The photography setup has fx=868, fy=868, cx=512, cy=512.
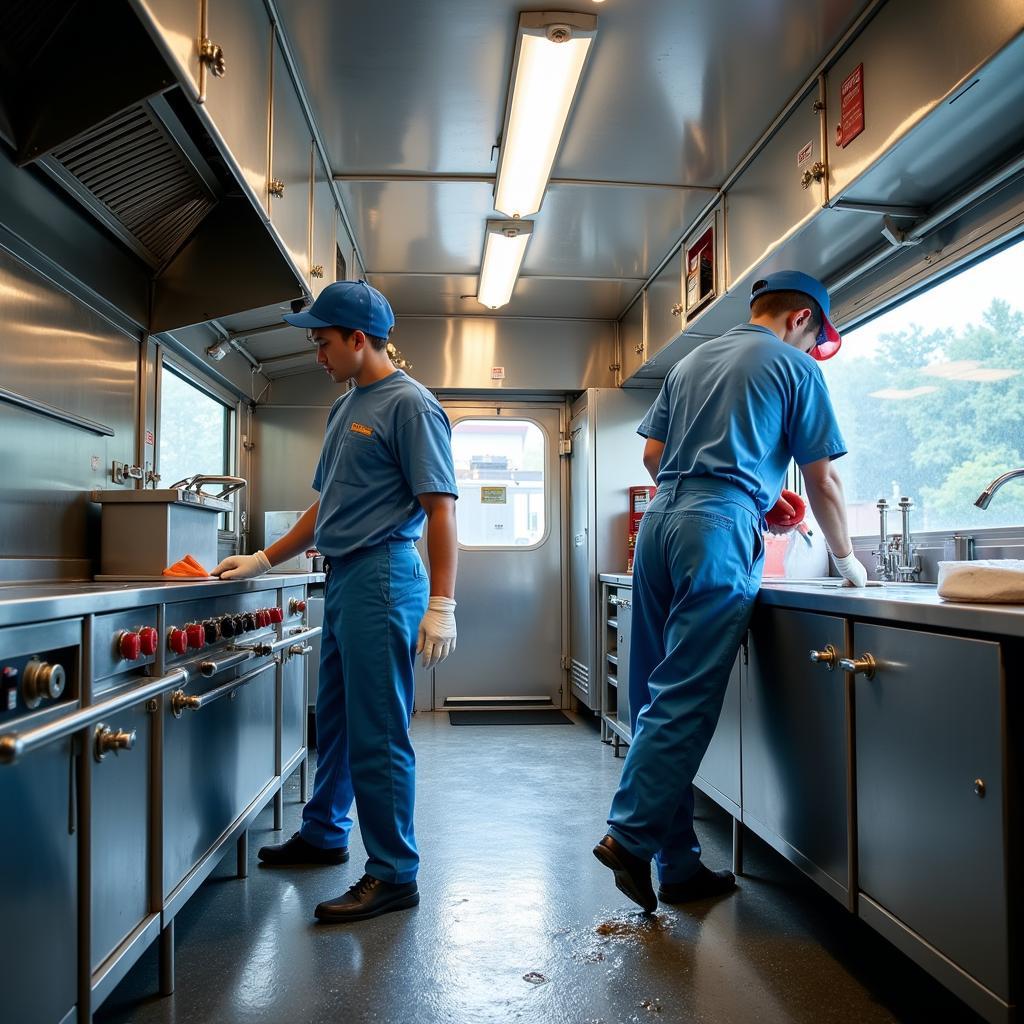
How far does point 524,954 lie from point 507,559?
355 cm

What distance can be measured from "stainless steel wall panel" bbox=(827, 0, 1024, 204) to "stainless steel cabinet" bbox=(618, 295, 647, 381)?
2.20 m

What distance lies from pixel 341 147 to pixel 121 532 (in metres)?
1.68

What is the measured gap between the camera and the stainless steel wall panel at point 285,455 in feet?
15.9

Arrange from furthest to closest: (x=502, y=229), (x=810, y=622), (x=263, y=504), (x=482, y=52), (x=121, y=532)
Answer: (x=263, y=504) → (x=502, y=229) → (x=482, y=52) → (x=121, y=532) → (x=810, y=622)

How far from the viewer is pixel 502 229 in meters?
3.86

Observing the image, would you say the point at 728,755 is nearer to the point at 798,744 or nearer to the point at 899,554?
the point at 798,744

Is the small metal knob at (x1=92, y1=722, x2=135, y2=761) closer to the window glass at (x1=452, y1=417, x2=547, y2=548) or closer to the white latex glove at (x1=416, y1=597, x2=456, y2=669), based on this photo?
the white latex glove at (x1=416, y1=597, x2=456, y2=669)

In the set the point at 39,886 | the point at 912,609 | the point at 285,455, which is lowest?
the point at 39,886

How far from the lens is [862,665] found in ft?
5.70

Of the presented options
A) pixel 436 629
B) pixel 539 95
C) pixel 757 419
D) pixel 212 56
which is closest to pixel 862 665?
pixel 757 419

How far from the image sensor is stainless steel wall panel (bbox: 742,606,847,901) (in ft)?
6.11

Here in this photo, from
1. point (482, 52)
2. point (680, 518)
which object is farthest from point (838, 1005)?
point (482, 52)

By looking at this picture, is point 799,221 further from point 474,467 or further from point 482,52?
point 474,467

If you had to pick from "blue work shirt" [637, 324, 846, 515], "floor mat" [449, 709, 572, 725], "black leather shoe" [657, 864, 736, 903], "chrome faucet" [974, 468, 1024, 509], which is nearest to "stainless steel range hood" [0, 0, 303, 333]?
"blue work shirt" [637, 324, 846, 515]
